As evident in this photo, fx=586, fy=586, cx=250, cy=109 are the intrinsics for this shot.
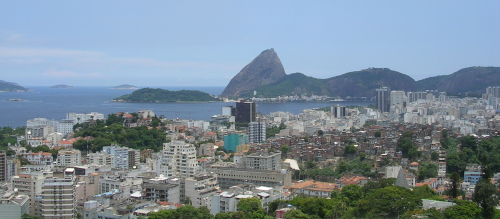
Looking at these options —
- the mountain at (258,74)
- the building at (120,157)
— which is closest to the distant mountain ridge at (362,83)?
the mountain at (258,74)

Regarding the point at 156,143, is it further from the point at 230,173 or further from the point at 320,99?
the point at 320,99

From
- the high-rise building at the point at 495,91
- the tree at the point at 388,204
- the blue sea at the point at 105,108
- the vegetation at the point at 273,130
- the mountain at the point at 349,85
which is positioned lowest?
the tree at the point at 388,204

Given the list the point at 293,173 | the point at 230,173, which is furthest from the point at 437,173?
the point at 230,173

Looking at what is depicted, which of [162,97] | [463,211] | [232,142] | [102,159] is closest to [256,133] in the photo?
[232,142]

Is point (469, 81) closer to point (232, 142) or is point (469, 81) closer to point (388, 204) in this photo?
point (232, 142)

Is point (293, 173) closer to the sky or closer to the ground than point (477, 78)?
closer to the ground

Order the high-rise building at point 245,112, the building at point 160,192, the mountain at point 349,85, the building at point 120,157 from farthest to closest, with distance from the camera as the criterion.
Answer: the mountain at point 349,85, the high-rise building at point 245,112, the building at point 120,157, the building at point 160,192

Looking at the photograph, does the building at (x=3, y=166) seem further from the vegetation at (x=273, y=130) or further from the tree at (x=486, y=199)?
the vegetation at (x=273, y=130)
